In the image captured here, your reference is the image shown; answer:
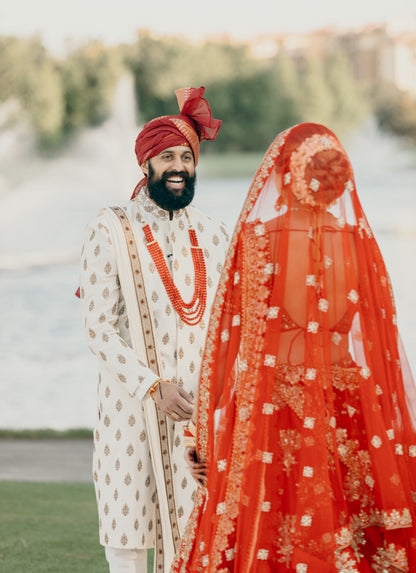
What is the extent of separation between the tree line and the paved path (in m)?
4.55

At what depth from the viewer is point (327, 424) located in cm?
253

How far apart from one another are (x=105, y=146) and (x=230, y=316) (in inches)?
378

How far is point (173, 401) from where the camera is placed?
316cm

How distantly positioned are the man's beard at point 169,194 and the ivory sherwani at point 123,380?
0.12 m

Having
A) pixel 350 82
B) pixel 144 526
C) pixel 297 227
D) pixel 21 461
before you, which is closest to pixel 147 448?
pixel 144 526

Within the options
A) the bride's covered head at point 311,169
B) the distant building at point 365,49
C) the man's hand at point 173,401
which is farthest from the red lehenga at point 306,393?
the distant building at point 365,49

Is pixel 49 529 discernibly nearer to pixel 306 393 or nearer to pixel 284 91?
pixel 306 393

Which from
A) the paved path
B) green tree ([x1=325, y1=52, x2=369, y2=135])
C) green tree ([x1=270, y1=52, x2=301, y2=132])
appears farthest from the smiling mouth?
green tree ([x1=270, y1=52, x2=301, y2=132])

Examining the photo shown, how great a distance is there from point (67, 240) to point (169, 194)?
8.36 metres

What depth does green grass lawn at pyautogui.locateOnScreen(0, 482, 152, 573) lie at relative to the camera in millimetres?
4742

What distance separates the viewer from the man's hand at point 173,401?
3.16m

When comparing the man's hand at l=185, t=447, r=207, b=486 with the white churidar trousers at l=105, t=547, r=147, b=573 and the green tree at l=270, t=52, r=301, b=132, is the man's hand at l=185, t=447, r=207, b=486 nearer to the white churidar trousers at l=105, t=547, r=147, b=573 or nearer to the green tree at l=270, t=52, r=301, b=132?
the white churidar trousers at l=105, t=547, r=147, b=573

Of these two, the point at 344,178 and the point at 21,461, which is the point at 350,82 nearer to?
the point at 21,461

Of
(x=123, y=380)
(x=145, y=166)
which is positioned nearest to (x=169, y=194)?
(x=145, y=166)
